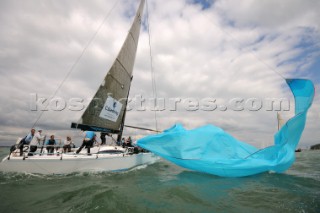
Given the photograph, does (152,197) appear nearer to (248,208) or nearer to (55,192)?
(248,208)

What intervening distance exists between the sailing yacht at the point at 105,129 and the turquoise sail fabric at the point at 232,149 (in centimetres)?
259

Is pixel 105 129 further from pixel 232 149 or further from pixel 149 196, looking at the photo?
pixel 232 149

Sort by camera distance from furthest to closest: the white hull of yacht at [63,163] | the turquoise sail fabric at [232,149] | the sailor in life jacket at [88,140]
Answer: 1. the sailor in life jacket at [88,140]
2. the white hull of yacht at [63,163]
3. the turquoise sail fabric at [232,149]

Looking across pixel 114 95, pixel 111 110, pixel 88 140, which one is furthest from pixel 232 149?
pixel 114 95

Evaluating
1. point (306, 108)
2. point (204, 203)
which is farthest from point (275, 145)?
point (204, 203)

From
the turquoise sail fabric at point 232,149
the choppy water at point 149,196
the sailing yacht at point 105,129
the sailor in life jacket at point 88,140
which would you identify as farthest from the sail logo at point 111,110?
the choppy water at point 149,196

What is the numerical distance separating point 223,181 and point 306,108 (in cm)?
473

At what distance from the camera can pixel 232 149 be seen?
9.39 m

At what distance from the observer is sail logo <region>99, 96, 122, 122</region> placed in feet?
41.0

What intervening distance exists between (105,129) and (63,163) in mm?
4273

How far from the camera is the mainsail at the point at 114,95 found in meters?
11.8

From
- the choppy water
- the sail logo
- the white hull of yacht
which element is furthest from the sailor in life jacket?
the choppy water

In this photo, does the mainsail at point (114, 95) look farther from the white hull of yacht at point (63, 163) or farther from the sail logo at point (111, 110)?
the white hull of yacht at point (63, 163)

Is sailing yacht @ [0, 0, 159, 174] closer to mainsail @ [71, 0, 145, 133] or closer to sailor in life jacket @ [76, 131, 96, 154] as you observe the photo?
mainsail @ [71, 0, 145, 133]
